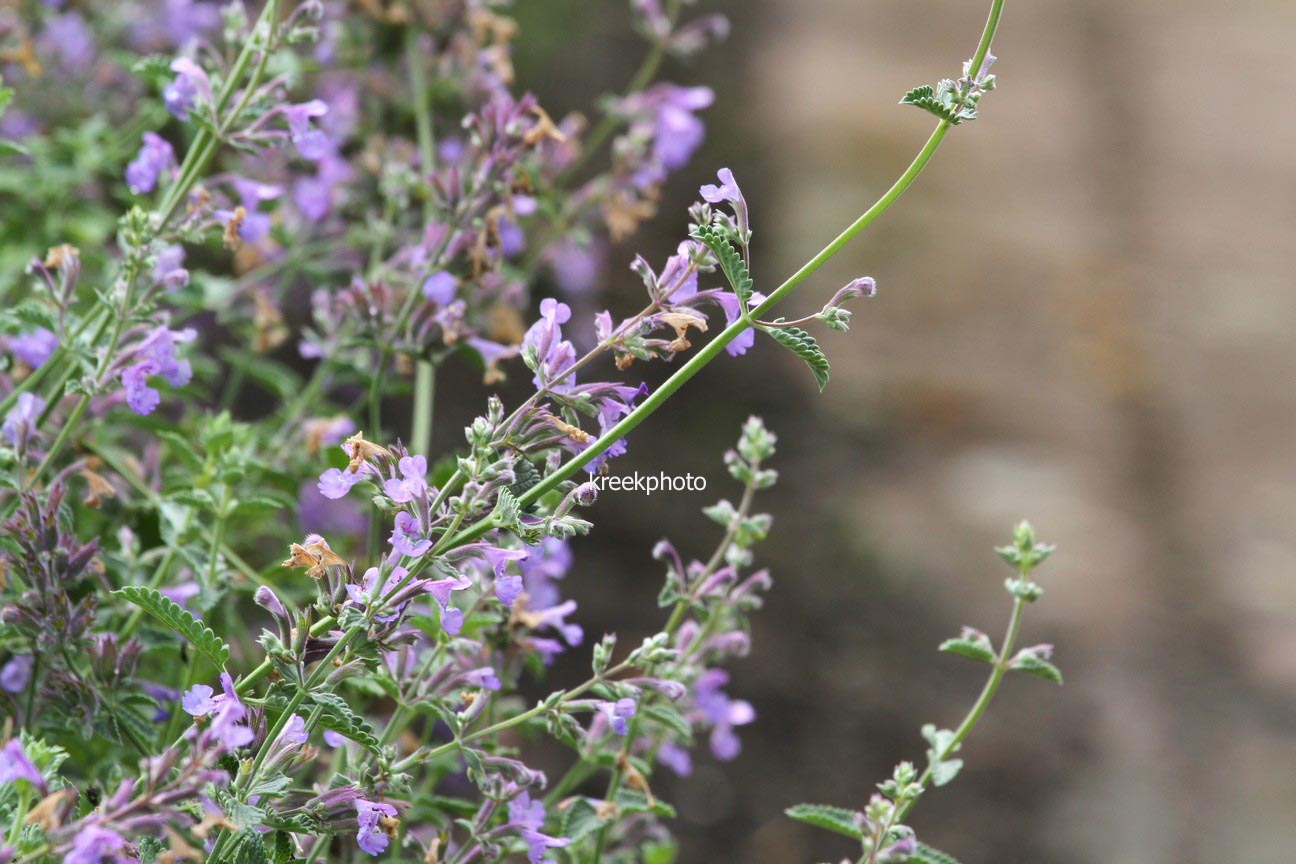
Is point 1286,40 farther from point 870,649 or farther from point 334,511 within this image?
point 334,511

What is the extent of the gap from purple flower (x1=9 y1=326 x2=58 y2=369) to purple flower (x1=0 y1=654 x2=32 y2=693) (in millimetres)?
363

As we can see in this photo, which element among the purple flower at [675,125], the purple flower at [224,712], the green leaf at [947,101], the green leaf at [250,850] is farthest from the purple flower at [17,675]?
the purple flower at [675,125]

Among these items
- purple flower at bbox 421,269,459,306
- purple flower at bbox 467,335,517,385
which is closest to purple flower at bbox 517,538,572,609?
purple flower at bbox 467,335,517,385

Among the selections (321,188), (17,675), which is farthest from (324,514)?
(17,675)

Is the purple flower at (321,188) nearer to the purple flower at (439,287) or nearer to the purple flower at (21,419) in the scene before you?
the purple flower at (439,287)

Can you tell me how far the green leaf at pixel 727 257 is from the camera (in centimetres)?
93

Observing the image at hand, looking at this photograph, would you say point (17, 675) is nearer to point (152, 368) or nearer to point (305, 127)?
point (152, 368)

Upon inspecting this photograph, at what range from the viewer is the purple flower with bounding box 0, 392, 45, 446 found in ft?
3.91

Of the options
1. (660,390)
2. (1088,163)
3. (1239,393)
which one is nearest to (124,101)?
(660,390)

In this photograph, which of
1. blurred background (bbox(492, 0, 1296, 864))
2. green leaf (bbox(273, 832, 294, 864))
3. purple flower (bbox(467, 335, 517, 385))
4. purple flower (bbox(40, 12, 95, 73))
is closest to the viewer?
green leaf (bbox(273, 832, 294, 864))

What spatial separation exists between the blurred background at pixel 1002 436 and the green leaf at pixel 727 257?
211cm

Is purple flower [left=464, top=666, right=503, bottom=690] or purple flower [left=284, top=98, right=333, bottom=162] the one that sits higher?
purple flower [left=284, top=98, right=333, bottom=162]

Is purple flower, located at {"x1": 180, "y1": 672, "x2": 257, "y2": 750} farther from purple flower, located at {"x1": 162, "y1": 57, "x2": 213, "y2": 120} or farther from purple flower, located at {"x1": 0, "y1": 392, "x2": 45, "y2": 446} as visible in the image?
purple flower, located at {"x1": 162, "y1": 57, "x2": 213, "y2": 120}

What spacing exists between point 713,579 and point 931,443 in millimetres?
3269
